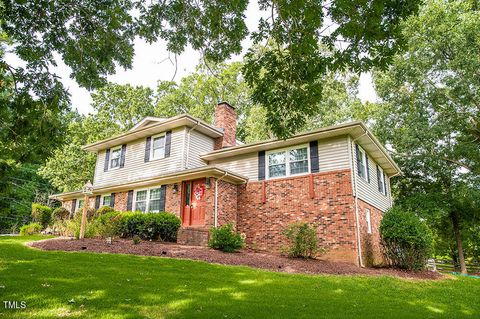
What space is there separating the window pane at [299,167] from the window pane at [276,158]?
49 cm

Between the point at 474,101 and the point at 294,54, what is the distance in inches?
667

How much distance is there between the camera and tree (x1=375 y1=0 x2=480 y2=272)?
58.6 feet

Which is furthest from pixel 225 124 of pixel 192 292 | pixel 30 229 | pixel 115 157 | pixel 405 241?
pixel 192 292

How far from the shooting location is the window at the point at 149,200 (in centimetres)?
A: 1491

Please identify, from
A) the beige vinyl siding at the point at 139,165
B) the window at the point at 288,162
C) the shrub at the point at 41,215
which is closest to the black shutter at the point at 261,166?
the window at the point at 288,162

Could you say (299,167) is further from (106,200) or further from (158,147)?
(106,200)

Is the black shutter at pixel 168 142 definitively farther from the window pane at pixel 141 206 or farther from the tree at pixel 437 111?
the tree at pixel 437 111

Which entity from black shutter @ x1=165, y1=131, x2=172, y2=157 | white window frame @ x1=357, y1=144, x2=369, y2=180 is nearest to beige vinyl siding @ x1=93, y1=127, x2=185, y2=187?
black shutter @ x1=165, y1=131, x2=172, y2=157

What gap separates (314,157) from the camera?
498 inches

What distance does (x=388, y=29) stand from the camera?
16.8 ft

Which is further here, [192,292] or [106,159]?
[106,159]

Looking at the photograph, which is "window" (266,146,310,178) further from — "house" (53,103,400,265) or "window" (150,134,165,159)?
"window" (150,134,165,159)

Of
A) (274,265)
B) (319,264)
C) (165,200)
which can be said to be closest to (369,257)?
(319,264)

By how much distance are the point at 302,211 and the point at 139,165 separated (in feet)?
28.7
